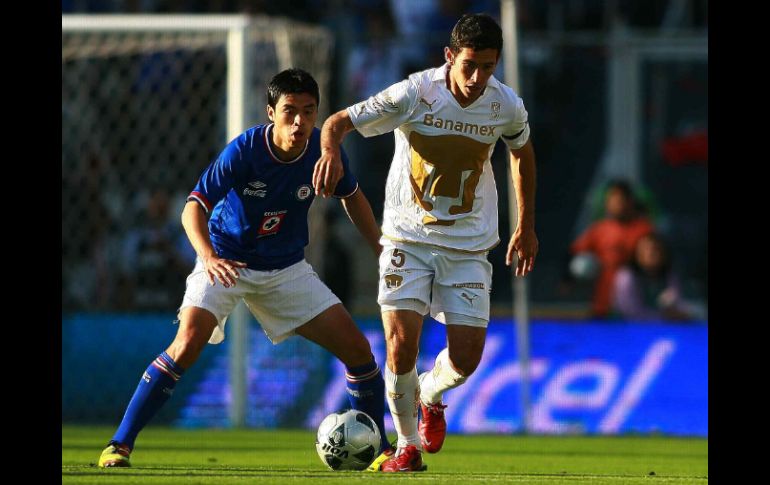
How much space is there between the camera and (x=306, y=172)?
813 cm

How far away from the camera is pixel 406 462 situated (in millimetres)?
7848

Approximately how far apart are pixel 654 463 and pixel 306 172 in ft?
10.6

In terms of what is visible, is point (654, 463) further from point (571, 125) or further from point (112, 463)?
point (571, 125)

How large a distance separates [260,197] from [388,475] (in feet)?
6.00

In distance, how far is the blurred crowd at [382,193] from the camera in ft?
46.3

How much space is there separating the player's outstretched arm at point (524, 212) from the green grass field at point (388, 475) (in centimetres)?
121

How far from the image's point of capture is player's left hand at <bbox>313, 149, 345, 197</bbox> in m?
6.95

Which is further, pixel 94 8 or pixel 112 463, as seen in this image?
pixel 94 8

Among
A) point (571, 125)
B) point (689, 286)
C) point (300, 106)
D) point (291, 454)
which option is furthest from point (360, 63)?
point (300, 106)

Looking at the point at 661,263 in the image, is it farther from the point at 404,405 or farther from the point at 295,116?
the point at 295,116

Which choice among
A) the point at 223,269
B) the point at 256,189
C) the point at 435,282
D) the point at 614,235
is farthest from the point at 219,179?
the point at 614,235

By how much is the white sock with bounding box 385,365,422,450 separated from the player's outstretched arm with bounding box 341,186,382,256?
77cm
